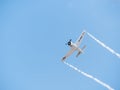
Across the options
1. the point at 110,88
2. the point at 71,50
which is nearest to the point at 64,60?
the point at 71,50

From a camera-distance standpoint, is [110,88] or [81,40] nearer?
[110,88]

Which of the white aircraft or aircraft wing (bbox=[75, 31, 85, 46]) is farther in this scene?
aircraft wing (bbox=[75, 31, 85, 46])

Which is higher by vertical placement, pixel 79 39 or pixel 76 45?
pixel 79 39

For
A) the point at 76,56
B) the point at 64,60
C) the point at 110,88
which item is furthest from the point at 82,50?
the point at 110,88

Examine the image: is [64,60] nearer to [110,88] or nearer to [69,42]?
[69,42]

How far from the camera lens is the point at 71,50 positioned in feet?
404

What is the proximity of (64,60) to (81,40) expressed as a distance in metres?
11.2

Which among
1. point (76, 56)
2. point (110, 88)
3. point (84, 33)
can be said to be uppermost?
point (84, 33)

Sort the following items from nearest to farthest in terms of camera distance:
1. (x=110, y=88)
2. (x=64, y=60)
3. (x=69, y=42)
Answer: (x=110, y=88), (x=69, y=42), (x=64, y=60)

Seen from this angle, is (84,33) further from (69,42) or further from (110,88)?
(110,88)

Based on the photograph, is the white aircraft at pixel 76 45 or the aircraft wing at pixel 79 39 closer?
the white aircraft at pixel 76 45

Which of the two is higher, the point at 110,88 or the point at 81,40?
the point at 81,40

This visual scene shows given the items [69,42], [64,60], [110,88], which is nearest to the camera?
[110,88]

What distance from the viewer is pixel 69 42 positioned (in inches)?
4609
